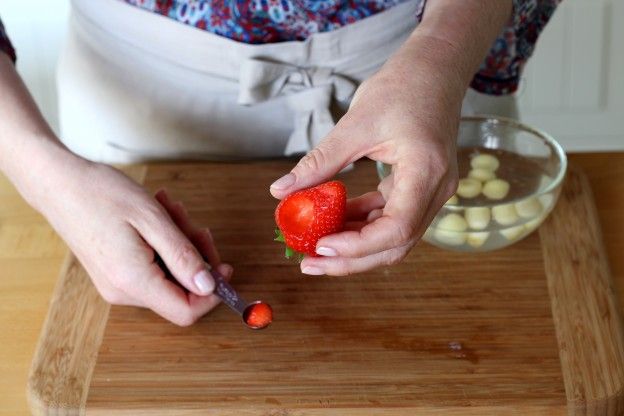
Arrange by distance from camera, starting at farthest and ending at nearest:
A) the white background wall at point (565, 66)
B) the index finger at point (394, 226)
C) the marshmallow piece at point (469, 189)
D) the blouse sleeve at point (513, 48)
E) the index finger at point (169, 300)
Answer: the white background wall at point (565, 66) < the blouse sleeve at point (513, 48) < the marshmallow piece at point (469, 189) < the index finger at point (169, 300) < the index finger at point (394, 226)

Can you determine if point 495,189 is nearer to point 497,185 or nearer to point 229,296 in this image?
point 497,185

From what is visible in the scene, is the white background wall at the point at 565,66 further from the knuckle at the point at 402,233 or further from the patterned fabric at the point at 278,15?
the knuckle at the point at 402,233

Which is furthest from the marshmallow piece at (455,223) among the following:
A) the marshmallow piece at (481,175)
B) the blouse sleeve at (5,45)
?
the blouse sleeve at (5,45)

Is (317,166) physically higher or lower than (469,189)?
higher

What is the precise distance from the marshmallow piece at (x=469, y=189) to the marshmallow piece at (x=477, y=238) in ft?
0.24

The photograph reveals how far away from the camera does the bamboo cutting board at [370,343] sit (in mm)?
884

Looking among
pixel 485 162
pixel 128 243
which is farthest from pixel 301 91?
pixel 128 243

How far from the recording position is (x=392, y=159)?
88cm

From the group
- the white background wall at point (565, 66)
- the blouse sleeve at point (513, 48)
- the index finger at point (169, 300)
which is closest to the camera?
the index finger at point (169, 300)

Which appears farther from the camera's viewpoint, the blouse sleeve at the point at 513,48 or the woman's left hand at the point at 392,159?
the blouse sleeve at the point at 513,48

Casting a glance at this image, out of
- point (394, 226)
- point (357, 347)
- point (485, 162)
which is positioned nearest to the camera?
point (394, 226)

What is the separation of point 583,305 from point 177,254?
410mm

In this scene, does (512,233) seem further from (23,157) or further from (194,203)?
(23,157)

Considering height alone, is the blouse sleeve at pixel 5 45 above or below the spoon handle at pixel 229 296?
above
